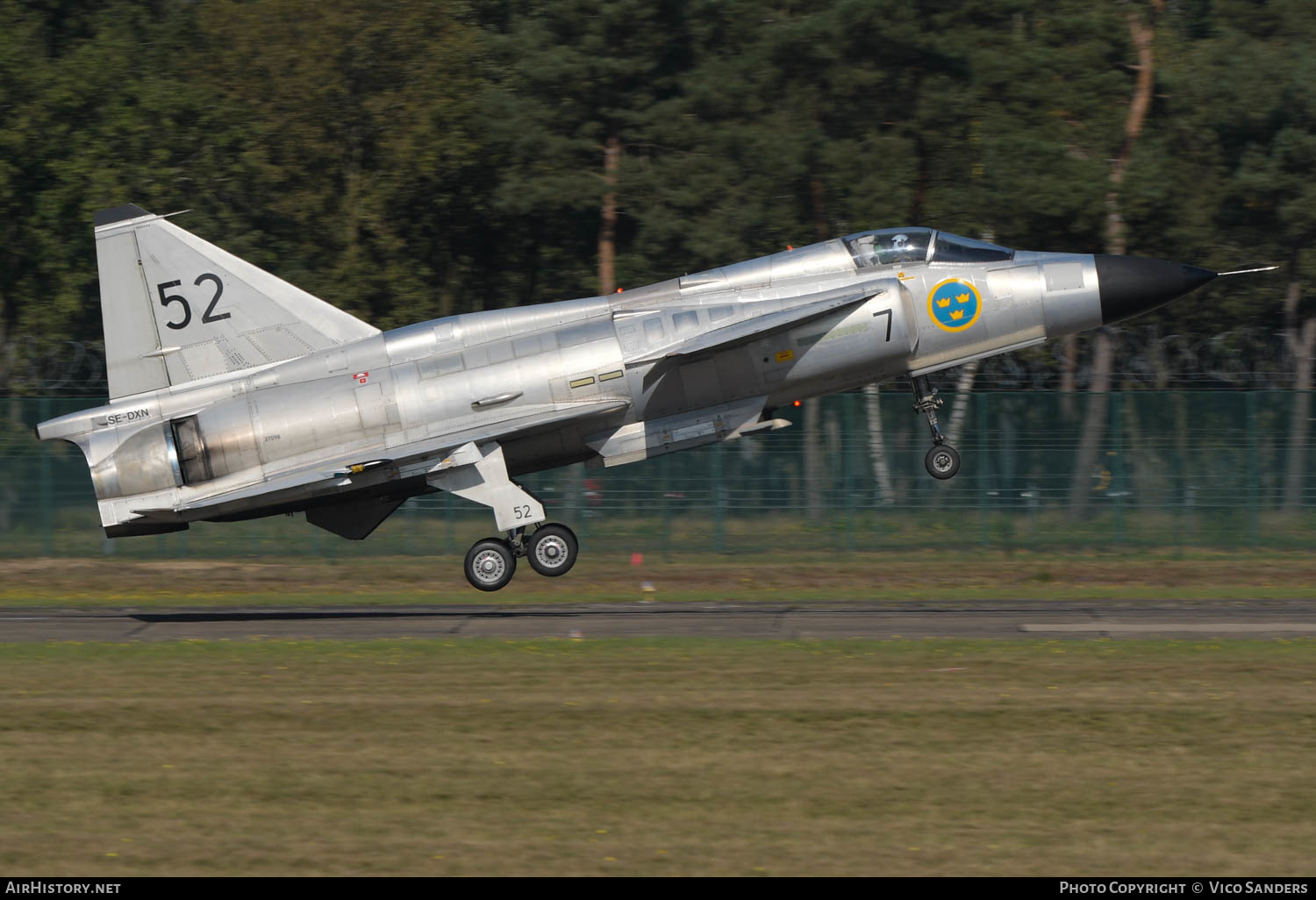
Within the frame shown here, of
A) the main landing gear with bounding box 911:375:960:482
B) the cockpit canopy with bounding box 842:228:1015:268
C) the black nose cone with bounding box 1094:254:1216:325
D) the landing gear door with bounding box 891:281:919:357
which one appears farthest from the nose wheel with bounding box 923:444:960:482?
the black nose cone with bounding box 1094:254:1216:325

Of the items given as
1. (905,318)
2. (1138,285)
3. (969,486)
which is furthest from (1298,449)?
(905,318)

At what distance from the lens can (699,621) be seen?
2112 centimetres

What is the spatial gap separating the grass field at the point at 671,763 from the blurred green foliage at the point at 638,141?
20364 millimetres

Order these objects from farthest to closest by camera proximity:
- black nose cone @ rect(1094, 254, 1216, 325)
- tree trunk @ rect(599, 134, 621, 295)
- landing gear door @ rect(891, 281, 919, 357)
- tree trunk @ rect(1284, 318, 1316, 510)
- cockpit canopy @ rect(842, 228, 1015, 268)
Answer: tree trunk @ rect(599, 134, 621, 295) < tree trunk @ rect(1284, 318, 1316, 510) < cockpit canopy @ rect(842, 228, 1015, 268) < landing gear door @ rect(891, 281, 919, 357) < black nose cone @ rect(1094, 254, 1216, 325)

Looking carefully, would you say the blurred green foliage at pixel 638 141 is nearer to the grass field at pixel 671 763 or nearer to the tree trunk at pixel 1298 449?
the tree trunk at pixel 1298 449

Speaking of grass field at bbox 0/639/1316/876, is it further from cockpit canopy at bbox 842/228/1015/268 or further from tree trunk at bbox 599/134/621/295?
tree trunk at bbox 599/134/621/295

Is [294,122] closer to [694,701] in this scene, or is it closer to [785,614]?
[785,614]

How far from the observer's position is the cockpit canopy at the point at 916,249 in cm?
2092

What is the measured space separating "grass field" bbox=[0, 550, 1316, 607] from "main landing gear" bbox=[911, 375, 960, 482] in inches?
175

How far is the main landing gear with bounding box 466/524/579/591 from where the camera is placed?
21.8 metres

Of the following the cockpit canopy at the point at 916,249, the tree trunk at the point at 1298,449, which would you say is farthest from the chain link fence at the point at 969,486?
the cockpit canopy at the point at 916,249

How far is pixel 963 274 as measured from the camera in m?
20.8

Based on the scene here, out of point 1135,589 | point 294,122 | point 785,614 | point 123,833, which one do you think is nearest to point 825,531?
point 1135,589

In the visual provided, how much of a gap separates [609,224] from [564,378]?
18.4 meters
